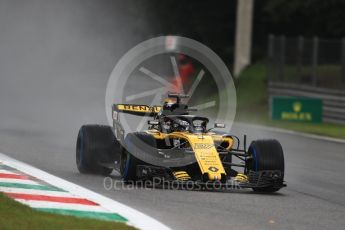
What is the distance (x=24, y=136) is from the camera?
1956 centimetres

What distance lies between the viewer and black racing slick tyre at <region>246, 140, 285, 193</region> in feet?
39.8

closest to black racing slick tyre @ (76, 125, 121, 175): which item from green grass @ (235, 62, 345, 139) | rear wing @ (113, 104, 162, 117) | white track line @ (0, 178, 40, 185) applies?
rear wing @ (113, 104, 162, 117)

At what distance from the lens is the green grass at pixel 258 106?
1011 inches

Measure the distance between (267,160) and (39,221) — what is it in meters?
4.00

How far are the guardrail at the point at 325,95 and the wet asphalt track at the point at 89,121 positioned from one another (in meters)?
3.82

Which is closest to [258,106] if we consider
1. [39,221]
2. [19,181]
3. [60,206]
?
[19,181]

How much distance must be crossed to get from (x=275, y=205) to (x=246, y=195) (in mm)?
755

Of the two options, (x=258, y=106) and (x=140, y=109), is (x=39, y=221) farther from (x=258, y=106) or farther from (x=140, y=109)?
(x=258, y=106)

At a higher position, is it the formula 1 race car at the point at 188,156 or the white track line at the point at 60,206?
the formula 1 race car at the point at 188,156

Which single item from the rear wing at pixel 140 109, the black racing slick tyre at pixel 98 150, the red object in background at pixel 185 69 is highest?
the red object in background at pixel 185 69

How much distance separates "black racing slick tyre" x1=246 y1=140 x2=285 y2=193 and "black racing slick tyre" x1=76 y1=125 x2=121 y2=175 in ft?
6.45

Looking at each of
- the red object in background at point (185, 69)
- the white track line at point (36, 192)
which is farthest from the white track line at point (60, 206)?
the red object in background at point (185, 69)

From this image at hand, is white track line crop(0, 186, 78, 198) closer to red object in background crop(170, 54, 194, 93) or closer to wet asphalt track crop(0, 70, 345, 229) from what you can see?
wet asphalt track crop(0, 70, 345, 229)

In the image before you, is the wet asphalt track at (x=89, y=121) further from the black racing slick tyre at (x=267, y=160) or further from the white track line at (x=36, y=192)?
the white track line at (x=36, y=192)
